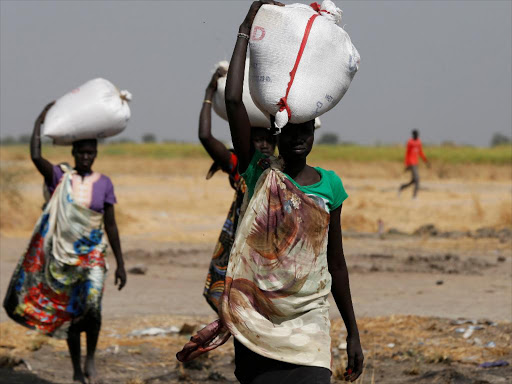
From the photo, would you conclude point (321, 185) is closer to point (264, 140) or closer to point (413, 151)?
point (264, 140)

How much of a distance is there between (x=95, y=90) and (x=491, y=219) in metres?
12.2

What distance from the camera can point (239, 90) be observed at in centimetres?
333

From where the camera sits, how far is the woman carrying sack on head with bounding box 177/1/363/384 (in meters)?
3.33

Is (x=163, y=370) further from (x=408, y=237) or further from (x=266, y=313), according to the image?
(x=408, y=237)

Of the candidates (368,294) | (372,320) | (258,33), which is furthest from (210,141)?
(368,294)

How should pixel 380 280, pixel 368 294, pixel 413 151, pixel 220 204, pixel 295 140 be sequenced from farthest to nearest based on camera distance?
pixel 220 204, pixel 413 151, pixel 380 280, pixel 368 294, pixel 295 140

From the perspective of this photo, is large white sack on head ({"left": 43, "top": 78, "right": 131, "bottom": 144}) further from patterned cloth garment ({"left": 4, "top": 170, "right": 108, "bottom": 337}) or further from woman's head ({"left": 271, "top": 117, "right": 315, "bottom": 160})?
woman's head ({"left": 271, "top": 117, "right": 315, "bottom": 160})

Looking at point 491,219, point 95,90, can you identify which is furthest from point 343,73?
point 491,219

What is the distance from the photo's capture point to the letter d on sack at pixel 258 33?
3.29 m

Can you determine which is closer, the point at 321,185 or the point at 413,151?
the point at 321,185

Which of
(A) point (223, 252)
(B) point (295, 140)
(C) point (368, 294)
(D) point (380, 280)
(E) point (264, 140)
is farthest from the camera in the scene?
(D) point (380, 280)

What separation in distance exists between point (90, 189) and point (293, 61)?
319cm

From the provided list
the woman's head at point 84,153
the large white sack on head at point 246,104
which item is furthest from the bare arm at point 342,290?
the woman's head at point 84,153

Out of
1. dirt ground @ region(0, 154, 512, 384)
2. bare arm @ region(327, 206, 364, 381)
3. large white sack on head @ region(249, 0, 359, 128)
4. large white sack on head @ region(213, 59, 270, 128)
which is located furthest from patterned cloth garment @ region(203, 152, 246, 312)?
large white sack on head @ region(249, 0, 359, 128)
